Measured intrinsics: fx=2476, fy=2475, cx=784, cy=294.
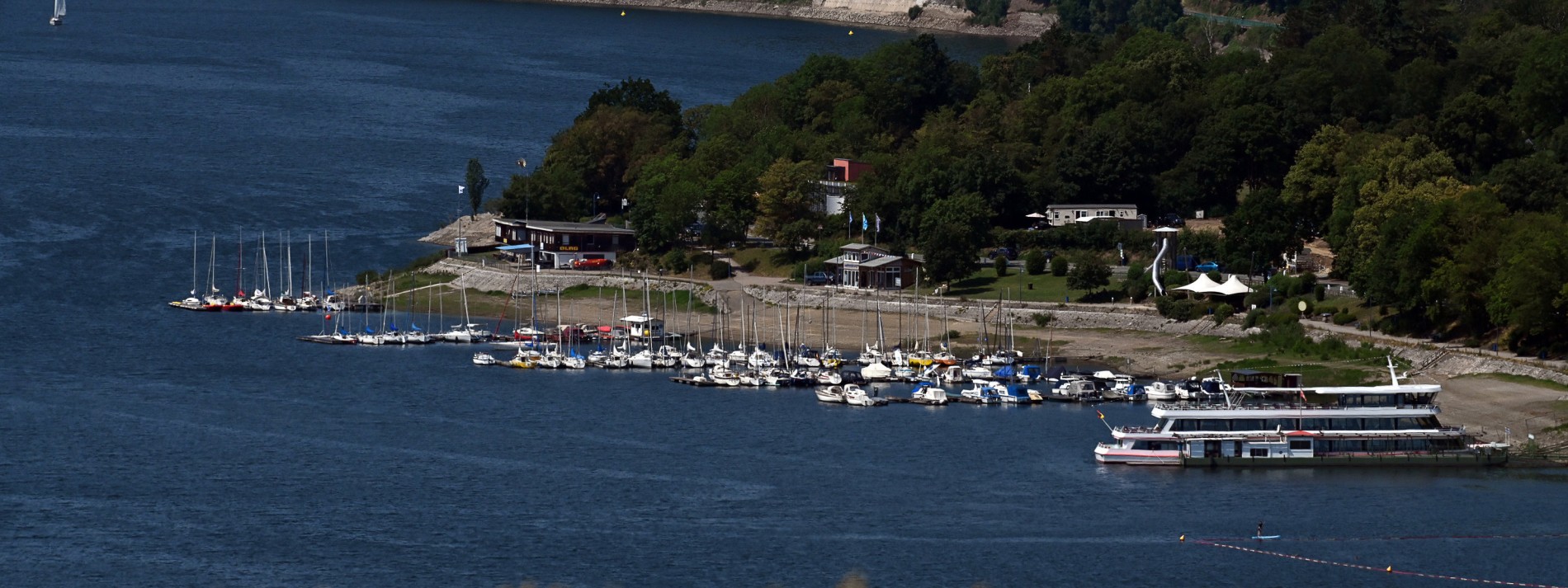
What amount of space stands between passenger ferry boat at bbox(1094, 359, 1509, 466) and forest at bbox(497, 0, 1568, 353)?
1175 centimetres

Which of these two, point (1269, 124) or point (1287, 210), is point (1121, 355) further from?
point (1269, 124)

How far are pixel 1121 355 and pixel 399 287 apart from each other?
4045 cm

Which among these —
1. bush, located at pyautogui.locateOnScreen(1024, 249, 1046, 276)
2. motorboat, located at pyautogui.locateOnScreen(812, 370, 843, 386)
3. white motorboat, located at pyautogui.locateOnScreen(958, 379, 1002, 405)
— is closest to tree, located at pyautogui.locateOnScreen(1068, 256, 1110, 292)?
bush, located at pyautogui.locateOnScreen(1024, 249, 1046, 276)

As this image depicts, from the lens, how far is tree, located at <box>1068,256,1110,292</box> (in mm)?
113375

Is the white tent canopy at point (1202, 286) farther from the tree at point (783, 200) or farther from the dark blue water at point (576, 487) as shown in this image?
the tree at point (783, 200)

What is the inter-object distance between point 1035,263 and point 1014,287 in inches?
115

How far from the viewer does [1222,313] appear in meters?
107

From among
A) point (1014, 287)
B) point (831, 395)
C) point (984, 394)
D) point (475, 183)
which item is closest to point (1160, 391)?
point (984, 394)

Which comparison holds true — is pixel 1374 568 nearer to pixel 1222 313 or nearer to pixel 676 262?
pixel 1222 313

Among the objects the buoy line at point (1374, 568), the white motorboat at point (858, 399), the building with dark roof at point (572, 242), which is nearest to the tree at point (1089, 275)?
the white motorboat at point (858, 399)

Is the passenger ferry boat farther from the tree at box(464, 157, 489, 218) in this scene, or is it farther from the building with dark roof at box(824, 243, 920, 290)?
the tree at box(464, 157, 489, 218)

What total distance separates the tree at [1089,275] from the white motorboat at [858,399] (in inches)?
747

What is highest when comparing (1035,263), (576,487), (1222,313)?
(1035,263)

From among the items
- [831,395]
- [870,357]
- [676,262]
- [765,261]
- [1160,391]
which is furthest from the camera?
[765,261]
